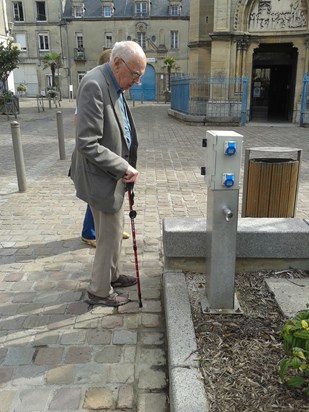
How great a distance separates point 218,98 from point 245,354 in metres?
17.7

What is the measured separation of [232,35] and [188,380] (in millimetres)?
18589

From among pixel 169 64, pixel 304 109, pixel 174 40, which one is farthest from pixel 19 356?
pixel 174 40

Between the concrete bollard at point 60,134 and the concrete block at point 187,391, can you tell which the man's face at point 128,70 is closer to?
the concrete block at point 187,391

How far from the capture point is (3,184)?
7746mm

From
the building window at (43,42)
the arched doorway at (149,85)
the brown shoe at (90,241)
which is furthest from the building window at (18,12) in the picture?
the brown shoe at (90,241)

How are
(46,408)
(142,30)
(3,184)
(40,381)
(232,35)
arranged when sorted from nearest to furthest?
(46,408) < (40,381) < (3,184) < (232,35) < (142,30)

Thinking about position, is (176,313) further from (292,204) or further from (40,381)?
(292,204)

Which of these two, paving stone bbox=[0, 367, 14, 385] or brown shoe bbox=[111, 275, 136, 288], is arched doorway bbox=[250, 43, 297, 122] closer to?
brown shoe bbox=[111, 275, 136, 288]

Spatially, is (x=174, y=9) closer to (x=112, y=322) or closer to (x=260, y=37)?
(x=260, y=37)

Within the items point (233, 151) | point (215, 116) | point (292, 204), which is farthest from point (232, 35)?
point (233, 151)

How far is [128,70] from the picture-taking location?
119 inches

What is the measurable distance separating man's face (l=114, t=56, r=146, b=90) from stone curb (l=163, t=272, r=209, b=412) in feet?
5.29

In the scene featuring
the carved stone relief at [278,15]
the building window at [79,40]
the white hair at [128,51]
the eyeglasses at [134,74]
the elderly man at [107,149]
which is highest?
the building window at [79,40]

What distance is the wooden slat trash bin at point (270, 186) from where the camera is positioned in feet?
14.0
